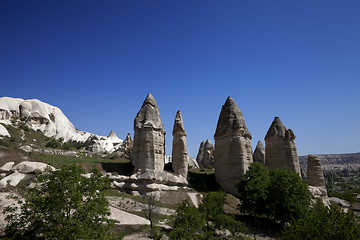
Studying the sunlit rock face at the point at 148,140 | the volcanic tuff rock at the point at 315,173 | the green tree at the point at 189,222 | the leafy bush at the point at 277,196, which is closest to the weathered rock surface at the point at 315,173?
the volcanic tuff rock at the point at 315,173

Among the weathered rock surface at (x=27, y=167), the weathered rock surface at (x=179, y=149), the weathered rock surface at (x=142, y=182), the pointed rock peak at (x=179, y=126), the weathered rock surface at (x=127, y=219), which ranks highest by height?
the pointed rock peak at (x=179, y=126)

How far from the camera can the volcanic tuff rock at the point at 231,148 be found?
31125mm

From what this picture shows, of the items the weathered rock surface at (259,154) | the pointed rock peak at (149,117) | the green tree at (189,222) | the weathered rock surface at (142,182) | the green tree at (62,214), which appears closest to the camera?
the green tree at (62,214)

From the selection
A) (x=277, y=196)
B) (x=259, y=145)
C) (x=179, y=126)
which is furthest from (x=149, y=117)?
(x=259, y=145)

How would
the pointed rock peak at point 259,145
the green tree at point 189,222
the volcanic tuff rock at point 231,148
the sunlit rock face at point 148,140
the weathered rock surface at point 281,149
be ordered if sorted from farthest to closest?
the pointed rock peak at point 259,145 < the weathered rock surface at point 281,149 < the volcanic tuff rock at point 231,148 < the sunlit rock face at point 148,140 < the green tree at point 189,222

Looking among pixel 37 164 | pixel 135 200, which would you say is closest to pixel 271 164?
pixel 135 200

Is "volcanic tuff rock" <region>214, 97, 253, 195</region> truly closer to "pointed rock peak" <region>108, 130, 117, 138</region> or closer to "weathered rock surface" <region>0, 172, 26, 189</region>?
"weathered rock surface" <region>0, 172, 26, 189</region>

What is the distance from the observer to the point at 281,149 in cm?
3606

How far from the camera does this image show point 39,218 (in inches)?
399

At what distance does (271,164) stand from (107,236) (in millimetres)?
31024

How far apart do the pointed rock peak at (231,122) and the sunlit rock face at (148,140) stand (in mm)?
8740

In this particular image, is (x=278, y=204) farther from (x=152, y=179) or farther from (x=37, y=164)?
(x=37, y=164)

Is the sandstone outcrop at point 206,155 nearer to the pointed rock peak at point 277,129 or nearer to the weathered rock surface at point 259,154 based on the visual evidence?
the weathered rock surface at point 259,154

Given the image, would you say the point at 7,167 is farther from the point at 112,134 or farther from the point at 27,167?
the point at 112,134
